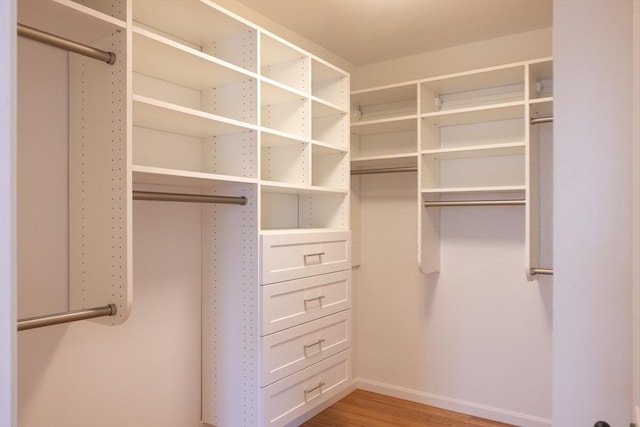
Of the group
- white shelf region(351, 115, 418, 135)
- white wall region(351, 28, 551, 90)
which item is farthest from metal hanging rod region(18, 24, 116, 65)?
white wall region(351, 28, 551, 90)

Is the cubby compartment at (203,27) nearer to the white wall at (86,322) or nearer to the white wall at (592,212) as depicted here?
the white wall at (86,322)

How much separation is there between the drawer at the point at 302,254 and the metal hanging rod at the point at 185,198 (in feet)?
0.68

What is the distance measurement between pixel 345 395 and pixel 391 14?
2.63 metres

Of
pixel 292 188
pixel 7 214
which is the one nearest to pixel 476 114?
pixel 292 188

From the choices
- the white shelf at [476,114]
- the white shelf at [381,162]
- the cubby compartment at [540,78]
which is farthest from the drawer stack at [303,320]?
the cubby compartment at [540,78]

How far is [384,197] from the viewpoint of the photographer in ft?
11.0

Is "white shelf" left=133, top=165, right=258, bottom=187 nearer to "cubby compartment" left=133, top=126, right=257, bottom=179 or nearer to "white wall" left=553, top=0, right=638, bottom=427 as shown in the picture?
"cubby compartment" left=133, top=126, right=257, bottom=179

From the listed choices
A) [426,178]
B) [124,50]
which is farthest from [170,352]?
[426,178]

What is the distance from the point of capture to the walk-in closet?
1.01 m

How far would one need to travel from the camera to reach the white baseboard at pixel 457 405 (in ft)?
9.12

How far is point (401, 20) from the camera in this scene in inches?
103

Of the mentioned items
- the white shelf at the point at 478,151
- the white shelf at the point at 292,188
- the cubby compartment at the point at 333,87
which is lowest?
the white shelf at the point at 292,188

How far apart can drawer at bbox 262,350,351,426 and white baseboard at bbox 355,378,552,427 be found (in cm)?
87

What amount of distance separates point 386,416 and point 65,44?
9.06 feet
